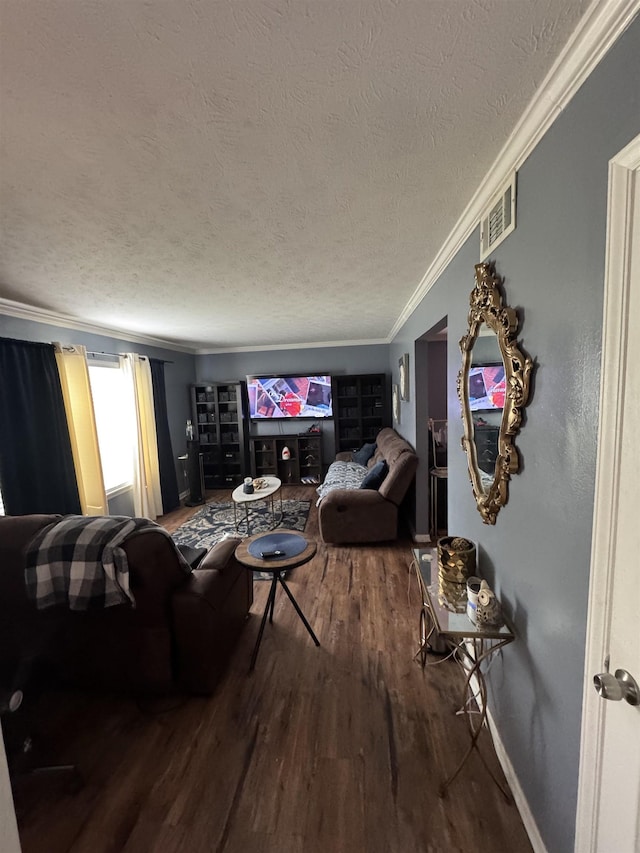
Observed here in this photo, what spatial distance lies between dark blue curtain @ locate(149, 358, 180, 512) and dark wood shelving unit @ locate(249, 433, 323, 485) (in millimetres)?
1309

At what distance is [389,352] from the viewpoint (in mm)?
5688

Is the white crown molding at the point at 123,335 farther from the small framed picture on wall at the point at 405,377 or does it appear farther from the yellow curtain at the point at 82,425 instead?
the small framed picture on wall at the point at 405,377

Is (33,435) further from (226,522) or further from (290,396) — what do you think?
(290,396)

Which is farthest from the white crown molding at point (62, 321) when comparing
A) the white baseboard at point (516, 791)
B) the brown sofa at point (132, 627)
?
the white baseboard at point (516, 791)

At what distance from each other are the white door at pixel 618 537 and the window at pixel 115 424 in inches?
173

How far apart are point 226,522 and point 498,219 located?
406 centimetres

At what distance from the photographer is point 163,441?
488 cm

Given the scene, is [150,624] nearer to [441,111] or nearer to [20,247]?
[20,247]

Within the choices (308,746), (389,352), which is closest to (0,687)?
(308,746)

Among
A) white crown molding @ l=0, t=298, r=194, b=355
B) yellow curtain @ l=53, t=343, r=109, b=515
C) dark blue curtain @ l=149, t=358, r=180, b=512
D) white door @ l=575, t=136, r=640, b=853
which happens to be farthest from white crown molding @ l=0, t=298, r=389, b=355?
white door @ l=575, t=136, r=640, b=853

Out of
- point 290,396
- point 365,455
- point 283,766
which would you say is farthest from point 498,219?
point 290,396

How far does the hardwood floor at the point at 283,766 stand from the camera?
123 centimetres

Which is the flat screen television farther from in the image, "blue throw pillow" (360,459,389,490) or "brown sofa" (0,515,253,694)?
"brown sofa" (0,515,253,694)

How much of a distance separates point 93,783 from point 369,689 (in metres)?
1.26
